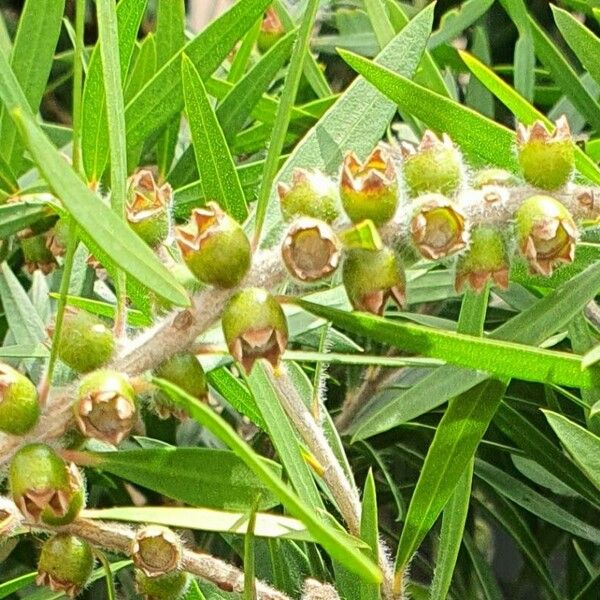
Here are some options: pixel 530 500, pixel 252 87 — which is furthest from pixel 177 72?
pixel 530 500

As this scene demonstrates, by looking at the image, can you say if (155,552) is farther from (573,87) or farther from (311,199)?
(573,87)

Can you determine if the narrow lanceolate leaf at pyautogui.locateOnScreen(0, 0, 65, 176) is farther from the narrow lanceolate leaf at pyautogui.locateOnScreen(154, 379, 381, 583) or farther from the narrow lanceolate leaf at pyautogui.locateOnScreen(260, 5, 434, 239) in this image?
the narrow lanceolate leaf at pyautogui.locateOnScreen(154, 379, 381, 583)

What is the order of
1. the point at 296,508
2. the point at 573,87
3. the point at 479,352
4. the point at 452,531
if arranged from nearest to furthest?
the point at 296,508
the point at 479,352
the point at 452,531
the point at 573,87

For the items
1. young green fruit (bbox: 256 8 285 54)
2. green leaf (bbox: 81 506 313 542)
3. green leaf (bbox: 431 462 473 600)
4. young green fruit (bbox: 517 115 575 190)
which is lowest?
green leaf (bbox: 431 462 473 600)

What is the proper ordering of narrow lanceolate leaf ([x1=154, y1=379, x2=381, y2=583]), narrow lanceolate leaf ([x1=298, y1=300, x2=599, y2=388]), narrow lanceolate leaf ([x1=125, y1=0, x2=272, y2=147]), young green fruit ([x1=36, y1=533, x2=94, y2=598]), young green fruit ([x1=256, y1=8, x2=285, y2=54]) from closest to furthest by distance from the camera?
narrow lanceolate leaf ([x1=154, y1=379, x2=381, y2=583]) < narrow lanceolate leaf ([x1=298, y1=300, x2=599, y2=388]) < young green fruit ([x1=36, y1=533, x2=94, y2=598]) < narrow lanceolate leaf ([x1=125, y1=0, x2=272, y2=147]) < young green fruit ([x1=256, y1=8, x2=285, y2=54])

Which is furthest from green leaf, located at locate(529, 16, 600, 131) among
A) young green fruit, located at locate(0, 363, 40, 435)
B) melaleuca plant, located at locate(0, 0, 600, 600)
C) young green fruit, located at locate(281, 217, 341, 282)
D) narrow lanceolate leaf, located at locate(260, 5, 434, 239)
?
young green fruit, located at locate(0, 363, 40, 435)

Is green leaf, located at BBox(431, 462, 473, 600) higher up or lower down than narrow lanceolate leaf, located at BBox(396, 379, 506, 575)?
lower down

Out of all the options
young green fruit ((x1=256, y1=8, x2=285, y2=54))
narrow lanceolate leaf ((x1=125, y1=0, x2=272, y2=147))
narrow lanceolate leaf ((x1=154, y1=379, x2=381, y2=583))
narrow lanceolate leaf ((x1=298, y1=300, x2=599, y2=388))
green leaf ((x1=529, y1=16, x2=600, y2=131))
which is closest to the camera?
narrow lanceolate leaf ((x1=154, y1=379, x2=381, y2=583))
